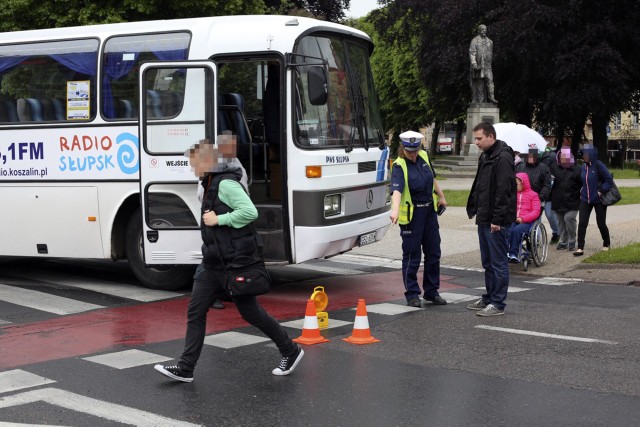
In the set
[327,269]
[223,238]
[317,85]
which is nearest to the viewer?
[223,238]

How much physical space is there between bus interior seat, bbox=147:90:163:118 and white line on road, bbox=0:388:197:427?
15.8ft

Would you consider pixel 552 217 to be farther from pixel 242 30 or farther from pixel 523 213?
pixel 242 30

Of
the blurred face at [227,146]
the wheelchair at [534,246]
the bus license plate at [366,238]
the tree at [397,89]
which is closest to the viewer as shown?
the blurred face at [227,146]

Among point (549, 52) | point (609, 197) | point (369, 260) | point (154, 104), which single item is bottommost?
point (369, 260)

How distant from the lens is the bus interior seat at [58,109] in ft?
39.8

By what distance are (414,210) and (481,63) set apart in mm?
28919

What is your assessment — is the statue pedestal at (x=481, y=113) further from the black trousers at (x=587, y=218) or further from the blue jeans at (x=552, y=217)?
the black trousers at (x=587, y=218)

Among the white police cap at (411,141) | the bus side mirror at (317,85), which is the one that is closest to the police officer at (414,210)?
the white police cap at (411,141)

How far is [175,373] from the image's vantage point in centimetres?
709

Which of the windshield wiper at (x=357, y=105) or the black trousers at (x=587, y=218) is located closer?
the windshield wiper at (x=357, y=105)

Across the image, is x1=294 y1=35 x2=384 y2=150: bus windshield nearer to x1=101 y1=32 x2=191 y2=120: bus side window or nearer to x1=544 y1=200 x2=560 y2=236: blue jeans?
x1=101 y1=32 x2=191 y2=120: bus side window

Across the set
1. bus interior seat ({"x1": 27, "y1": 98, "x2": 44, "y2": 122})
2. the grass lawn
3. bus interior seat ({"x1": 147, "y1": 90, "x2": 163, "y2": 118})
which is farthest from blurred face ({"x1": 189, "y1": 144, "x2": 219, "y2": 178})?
the grass lawn

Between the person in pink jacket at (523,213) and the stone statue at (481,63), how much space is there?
82.4ft

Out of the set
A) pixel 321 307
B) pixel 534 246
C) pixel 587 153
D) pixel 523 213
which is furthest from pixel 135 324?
pixel 587 153
